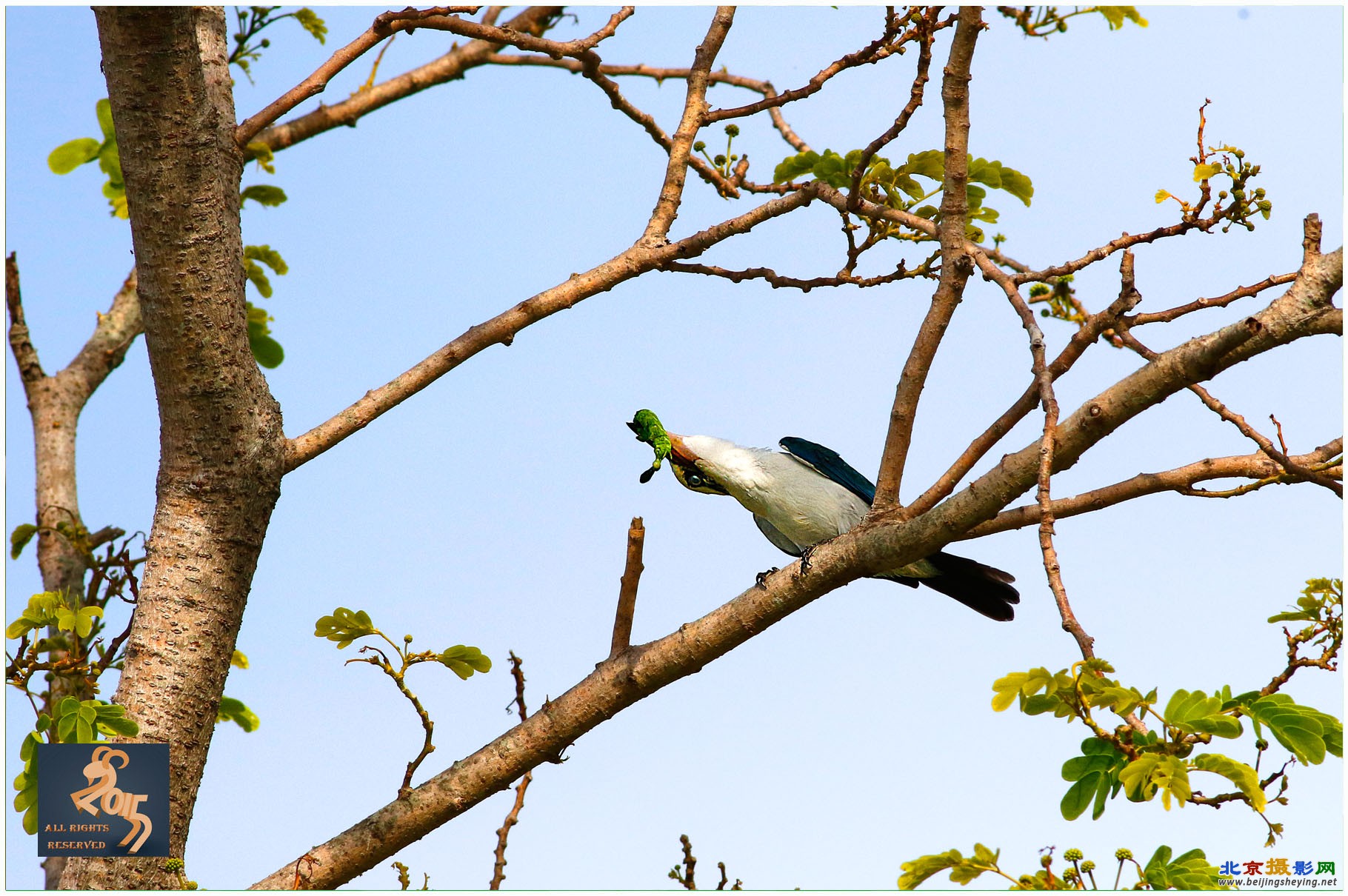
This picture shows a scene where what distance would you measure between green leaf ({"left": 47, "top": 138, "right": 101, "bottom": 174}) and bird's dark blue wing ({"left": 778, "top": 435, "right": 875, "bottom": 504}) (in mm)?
3640

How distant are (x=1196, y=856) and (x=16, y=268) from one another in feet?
20.5

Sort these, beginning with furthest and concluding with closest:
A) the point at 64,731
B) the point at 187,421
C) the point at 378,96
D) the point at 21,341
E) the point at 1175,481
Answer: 1. the point at 378,96
2. the point at 21,341
3. the point at 187,421
4. the point at 64,731
5. the point at 1175,481

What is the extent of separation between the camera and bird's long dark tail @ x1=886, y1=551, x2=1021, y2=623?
463cm

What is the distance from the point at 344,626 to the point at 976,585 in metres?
2.70

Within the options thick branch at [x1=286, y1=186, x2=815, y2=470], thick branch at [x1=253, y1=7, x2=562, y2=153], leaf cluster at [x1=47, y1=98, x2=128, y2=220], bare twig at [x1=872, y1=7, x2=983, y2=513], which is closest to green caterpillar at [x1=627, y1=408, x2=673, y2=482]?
thick branch at [x1=286, y1=186, x2=815, y2=470]

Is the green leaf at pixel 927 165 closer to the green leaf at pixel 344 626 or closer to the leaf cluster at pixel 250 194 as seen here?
the green leaf at pixel 344 626

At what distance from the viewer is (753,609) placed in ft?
11.1

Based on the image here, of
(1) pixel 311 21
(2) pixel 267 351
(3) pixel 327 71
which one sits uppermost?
(1) pixel 311 21

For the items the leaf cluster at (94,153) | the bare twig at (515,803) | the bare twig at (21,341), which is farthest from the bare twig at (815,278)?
the bare twig at (21,341)

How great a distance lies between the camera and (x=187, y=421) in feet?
12.1

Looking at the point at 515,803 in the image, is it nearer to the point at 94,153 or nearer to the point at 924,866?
the point at 924,866

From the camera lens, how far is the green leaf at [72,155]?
5.19m

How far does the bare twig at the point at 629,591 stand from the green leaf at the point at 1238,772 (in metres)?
1.83

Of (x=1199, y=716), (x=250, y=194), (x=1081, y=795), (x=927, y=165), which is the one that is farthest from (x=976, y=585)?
(x=250, y=194)
